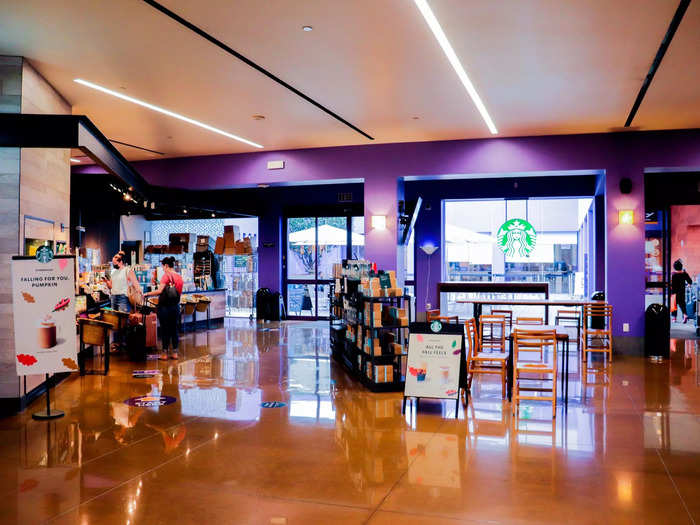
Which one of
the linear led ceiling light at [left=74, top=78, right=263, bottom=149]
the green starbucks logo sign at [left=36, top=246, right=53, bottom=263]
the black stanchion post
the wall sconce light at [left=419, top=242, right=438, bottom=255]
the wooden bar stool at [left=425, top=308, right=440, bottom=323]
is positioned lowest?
the black stanchion post

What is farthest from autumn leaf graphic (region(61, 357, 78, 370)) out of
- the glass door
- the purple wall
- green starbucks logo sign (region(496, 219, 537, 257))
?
the glass door

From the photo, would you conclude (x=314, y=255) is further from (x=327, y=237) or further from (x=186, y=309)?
(x=186, y=309)

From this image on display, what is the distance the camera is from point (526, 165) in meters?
10.2

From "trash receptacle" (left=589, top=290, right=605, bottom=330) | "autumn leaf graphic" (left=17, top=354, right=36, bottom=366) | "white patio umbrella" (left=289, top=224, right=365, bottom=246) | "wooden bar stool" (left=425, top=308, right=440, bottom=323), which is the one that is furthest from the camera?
"white patio umbrella" (left=289, top=224, right=365, bottom=246)

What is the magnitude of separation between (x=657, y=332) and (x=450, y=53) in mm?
5988

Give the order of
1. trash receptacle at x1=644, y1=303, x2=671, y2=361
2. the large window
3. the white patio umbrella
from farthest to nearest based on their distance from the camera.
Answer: the white patio umbrella < the large window < trash receptacle at x1=644, y1=303, x2=671, y2=361

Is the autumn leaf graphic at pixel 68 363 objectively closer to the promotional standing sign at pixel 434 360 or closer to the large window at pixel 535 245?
the promotional standing sign at pixel 434 360

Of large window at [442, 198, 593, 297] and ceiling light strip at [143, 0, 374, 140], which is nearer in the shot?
ceiling light strip at [143, 0, 374, 140]

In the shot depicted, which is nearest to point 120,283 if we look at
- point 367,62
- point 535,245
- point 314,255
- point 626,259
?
point 367,62

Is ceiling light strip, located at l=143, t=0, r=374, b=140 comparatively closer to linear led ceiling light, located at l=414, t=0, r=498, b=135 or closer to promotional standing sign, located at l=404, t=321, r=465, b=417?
linear led ceiling light, located at l=414, t=0, r=498, b=135

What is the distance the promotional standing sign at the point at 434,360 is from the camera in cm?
587

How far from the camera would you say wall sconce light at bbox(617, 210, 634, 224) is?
9.91 m

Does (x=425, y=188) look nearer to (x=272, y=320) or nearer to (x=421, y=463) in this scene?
(x=272, y=320)

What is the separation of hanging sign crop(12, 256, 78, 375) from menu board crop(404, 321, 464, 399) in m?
3.29
